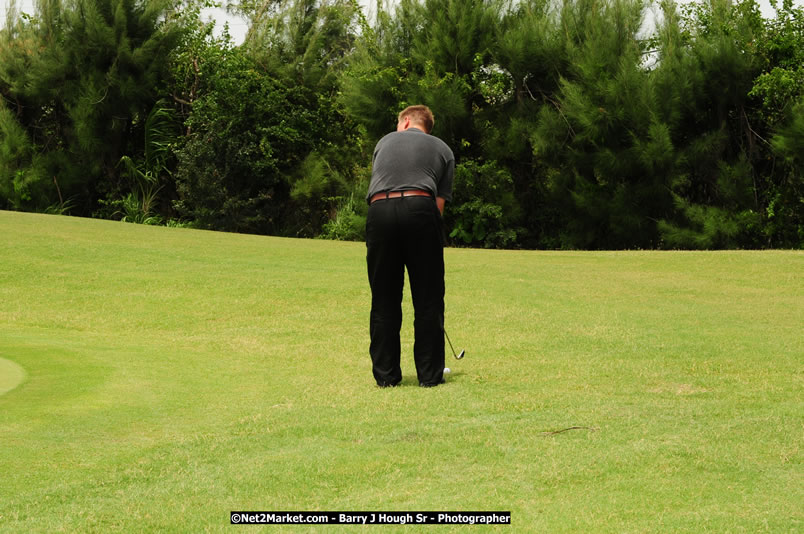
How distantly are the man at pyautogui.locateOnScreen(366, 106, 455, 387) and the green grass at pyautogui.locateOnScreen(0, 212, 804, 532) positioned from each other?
1.16 feet

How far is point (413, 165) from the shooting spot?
639 centimetres

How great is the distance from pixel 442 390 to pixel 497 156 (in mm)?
19946

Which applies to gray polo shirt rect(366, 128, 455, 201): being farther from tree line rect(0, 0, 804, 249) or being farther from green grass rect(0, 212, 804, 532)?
tree line rect(0, 0, 804, 249)

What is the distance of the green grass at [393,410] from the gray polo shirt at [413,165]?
1.48 metres

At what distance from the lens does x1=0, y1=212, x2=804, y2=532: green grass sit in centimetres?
396

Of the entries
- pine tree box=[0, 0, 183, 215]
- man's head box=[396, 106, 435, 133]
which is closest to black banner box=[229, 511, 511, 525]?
man's head box=[396, 106, 435, 133]

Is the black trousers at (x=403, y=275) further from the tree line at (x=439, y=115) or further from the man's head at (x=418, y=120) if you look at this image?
the tree line at (x=439, y=115)

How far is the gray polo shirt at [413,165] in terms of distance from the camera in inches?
251

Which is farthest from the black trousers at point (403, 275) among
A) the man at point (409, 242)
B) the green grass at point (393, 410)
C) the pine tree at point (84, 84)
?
the pine tree at point (84, 84)

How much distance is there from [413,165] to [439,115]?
64.1ft

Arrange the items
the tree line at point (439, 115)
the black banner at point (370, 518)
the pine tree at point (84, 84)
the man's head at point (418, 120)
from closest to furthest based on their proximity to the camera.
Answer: the black banner at point (370, 518) → the man's head at point (418, 120) → the tree line at point (439, 115) → the pine tree at point (84, 84)

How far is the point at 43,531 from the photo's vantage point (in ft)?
11.9

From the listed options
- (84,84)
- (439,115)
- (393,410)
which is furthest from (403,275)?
(84,84)

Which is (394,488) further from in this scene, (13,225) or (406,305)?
(13,225)
